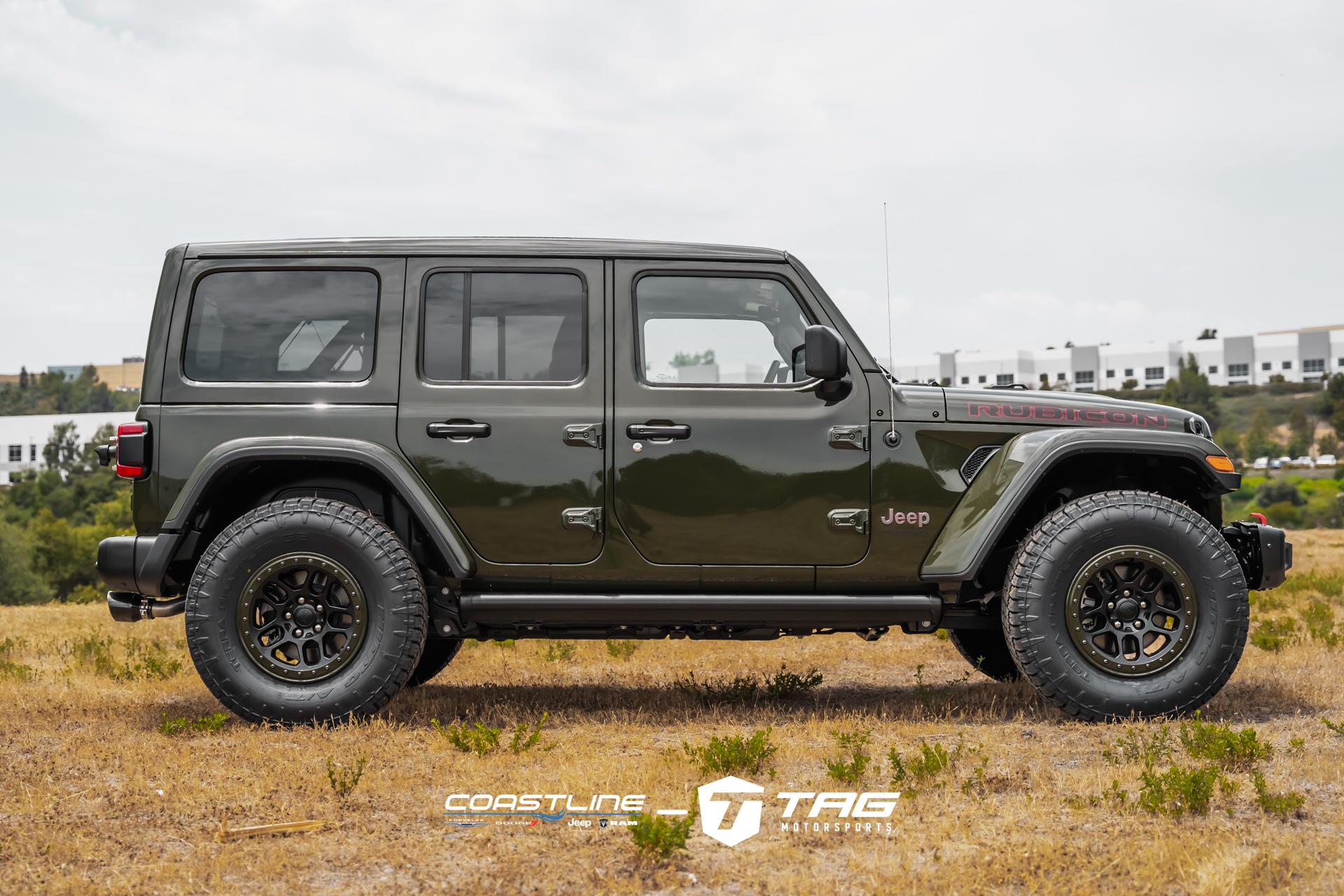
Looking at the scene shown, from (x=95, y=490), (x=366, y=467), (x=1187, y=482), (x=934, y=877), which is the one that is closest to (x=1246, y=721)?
(x=1187, y=482)

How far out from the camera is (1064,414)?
5016 millimetres

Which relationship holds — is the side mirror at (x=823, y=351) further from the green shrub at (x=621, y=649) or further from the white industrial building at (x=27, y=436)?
the white industrial building at (x=27, y=436)

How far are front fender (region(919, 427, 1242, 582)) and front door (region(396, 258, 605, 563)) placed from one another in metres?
1.58

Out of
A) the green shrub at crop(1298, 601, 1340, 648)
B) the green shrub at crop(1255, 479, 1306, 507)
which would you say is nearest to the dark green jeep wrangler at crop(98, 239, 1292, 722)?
the green shrub at crop(1298, 601, 1340, 648)

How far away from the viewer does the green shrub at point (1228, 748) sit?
12.9 feet

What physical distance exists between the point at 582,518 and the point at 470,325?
3.47 ft

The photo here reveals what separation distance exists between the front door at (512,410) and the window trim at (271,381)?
0.49 ft

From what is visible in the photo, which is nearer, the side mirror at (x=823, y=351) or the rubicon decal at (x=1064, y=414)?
the side mirror at (x=823, y=351)

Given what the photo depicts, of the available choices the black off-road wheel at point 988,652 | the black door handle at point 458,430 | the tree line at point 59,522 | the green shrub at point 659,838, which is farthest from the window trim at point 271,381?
the tree line at point 59,522

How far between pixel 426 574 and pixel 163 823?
1.84m

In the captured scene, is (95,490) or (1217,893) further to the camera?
(95,490)

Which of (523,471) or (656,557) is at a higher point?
(523,471)

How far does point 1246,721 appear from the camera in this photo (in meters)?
4.81

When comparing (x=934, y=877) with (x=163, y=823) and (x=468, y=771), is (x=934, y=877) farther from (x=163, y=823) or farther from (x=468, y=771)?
(x=163, y=823)
